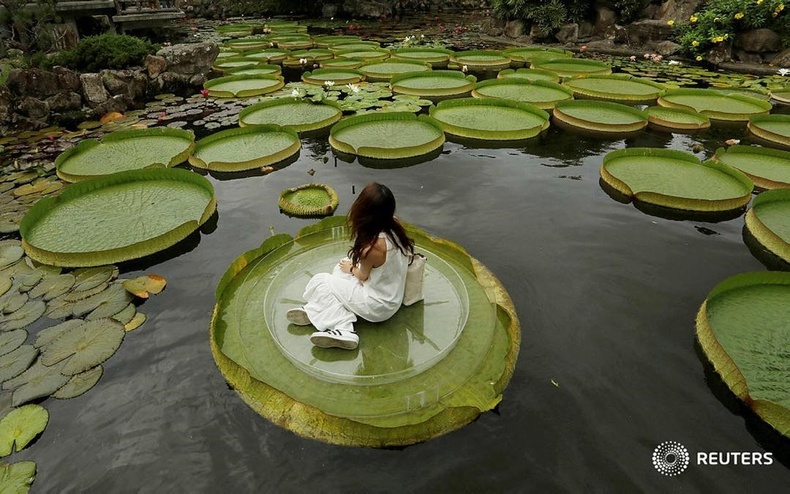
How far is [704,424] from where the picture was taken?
9.45ft

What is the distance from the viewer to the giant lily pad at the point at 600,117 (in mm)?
7535

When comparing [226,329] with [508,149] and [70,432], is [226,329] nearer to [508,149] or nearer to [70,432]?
[70,432]

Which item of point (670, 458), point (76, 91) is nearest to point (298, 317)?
point (670, 458)

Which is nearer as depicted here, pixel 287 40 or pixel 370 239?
pixel 370 239

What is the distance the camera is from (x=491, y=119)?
7914 millimetres

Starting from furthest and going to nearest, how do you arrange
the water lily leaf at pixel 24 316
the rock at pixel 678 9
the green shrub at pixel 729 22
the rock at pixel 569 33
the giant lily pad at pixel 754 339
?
the rock at pixel 569 33, the rock at pixel 678 9, the green shrub at pixel 729 22, the water lily leaf at pixel 24 316, the giant lily pad at pixel 754 339

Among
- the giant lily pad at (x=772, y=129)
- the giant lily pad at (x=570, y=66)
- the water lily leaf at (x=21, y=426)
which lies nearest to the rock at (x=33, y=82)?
the water lily leaf at (x=21, y=426)

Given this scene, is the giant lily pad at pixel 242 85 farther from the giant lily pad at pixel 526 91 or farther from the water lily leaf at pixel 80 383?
the water lily leaf at pixel 80 383

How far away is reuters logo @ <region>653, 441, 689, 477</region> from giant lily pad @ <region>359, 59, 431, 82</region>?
10042 mm

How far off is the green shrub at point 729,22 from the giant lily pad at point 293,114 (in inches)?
445

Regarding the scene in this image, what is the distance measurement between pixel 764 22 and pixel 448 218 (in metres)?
12.9

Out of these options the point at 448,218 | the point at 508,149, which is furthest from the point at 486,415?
the point at 508,149

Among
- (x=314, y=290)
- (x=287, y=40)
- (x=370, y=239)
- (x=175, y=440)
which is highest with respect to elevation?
(x=287, y=40)

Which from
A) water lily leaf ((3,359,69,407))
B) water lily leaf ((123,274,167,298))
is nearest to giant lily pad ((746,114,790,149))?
water lily leaf ((123,274,167,298))
